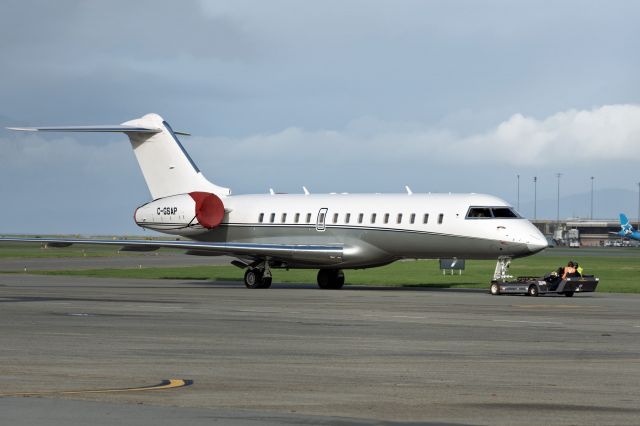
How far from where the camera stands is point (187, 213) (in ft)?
160

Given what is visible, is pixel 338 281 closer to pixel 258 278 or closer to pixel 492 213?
pixel 258 278

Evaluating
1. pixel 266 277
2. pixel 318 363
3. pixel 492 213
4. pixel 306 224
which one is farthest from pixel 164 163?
pixel 318 363

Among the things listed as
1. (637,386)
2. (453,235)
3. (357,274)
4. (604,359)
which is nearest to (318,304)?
(453,235)

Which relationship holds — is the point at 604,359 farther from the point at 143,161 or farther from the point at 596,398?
the point at 143,161

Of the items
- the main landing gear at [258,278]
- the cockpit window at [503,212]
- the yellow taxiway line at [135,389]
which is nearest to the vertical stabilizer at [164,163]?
the main landing gear at [258,278]

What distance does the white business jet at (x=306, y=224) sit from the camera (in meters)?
41.4

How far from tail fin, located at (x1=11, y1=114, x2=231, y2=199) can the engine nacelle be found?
2.78 feet

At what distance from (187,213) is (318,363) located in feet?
108

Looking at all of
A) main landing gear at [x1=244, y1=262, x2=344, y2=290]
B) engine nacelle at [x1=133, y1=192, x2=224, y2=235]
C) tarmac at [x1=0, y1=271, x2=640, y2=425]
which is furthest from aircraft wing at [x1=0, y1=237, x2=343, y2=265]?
tarmac at [x1=0, y1=271, x2=640, y2=425]

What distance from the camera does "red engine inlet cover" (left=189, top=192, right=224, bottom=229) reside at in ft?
160

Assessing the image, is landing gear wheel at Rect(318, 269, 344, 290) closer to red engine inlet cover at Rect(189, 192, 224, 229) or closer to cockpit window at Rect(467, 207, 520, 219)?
red engine inlet cover at Rect(189, 192, 224, 229)

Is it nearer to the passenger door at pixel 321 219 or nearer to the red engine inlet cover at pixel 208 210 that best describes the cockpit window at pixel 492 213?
the passenger door at pixel 321 219

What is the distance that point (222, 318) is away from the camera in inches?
1034

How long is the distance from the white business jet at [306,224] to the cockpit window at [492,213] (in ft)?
0.12
